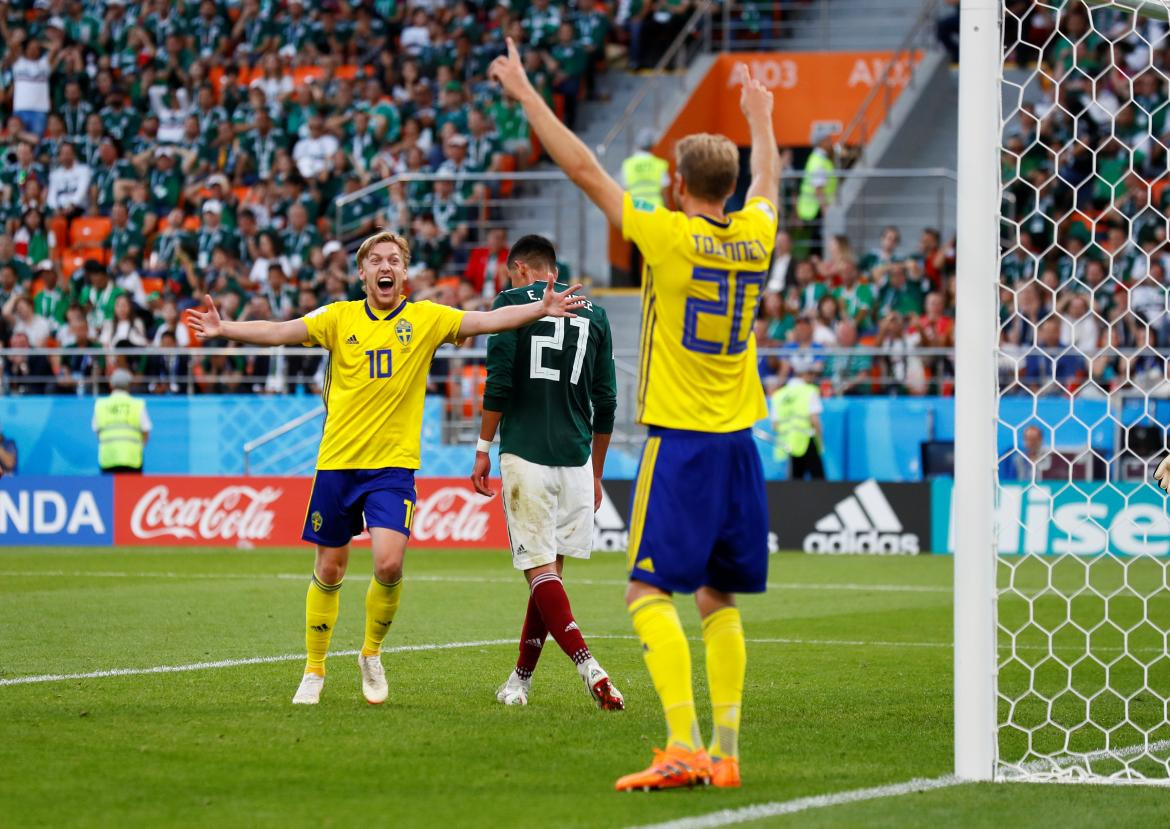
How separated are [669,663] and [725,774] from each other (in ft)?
1.35

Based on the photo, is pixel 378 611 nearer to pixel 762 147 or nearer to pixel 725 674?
pixel 725 674

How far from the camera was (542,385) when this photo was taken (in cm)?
818

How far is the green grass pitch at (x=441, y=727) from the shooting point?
214 inches

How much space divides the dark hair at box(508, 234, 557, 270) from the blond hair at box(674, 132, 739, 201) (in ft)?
7.89

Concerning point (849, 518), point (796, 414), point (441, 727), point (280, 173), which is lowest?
point (441, 727)

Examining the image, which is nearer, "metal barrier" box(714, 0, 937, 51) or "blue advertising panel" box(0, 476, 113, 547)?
"blue advertising panel" box(0, 476, 113, 547)

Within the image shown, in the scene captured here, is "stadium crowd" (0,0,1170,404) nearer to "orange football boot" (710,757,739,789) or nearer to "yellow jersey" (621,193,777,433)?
"yellow jersey" (621,193,777,433)

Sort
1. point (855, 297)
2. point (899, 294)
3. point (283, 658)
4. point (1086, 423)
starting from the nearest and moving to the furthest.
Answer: point (283, 658)
point (1086, 423)
point (899, 294)
point (855, 297)

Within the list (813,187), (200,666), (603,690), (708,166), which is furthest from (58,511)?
(708,166)

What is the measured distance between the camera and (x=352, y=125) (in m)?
26.6

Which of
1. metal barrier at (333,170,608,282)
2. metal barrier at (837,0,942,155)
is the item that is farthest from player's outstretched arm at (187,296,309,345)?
metal barrier at (837,0,942,155)

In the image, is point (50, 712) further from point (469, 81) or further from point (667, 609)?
point (469, 81)

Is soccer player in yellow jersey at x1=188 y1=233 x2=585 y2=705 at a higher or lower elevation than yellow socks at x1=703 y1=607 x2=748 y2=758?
higher

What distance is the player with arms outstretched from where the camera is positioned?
8078mm
